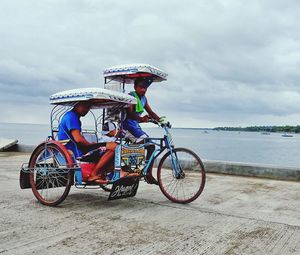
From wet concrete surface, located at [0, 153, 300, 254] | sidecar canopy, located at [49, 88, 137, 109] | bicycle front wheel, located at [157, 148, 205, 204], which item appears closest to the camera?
wet concrete surface, located at [0, 153, 300, 254]

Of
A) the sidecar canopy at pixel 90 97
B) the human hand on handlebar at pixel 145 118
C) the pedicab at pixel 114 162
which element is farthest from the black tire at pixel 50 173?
the human hand on handlebar at pixel 145 118

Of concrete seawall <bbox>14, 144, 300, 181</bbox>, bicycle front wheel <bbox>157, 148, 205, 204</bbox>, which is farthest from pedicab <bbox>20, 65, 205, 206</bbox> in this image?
concrete seawall <bbox>14, 144, 300, 181</bbox>

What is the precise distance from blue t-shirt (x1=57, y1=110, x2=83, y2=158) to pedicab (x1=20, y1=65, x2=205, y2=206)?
8 cm

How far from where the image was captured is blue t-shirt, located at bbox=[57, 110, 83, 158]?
16.1ft

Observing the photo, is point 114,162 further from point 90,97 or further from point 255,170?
point 255,170

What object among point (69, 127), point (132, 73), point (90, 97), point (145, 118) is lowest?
point (69, 127)

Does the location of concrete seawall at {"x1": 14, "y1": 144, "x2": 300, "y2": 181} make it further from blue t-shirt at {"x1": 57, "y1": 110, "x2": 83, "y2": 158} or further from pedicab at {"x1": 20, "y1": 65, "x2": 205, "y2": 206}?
blue t-shirt at {"x1": 57, "y1": 110, "x2": 83, "y2": 158}

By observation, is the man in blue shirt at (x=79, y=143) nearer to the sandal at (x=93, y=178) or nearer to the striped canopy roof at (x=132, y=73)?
the sandal at (x=93, y=178)

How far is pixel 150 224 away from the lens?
404cm

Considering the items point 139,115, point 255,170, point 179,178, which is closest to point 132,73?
point 139,115

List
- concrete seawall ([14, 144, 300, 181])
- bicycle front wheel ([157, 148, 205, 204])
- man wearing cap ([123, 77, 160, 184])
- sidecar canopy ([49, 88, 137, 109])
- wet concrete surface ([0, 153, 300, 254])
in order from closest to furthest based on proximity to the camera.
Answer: wet concrete surface ([0, 153, 300, 254])
sidecar canopy ([49, 88, 137, 109])
bicycle front wheel ([157, 148, 205, 204])
man wearing cap ([123, 77, 160, 184])
concrete seawall ([14, 144, 300, 181])

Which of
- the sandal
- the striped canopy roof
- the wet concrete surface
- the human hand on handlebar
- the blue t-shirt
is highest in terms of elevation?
the striped canopy roof

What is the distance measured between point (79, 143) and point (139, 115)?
40.6 inches

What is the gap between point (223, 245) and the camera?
3.43 m
